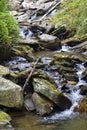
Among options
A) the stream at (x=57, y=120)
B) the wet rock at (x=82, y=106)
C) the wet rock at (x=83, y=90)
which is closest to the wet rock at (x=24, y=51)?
the stream at (x=57, y=120)

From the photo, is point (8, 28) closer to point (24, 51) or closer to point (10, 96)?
point (24, 51)

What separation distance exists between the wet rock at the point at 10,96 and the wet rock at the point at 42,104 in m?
0.50

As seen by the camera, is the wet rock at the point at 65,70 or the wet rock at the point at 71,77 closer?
the wet rock at the point at 71,77

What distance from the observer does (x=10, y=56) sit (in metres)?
16.2

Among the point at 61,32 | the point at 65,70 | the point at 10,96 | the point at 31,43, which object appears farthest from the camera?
the point at 61,32

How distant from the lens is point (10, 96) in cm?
1148

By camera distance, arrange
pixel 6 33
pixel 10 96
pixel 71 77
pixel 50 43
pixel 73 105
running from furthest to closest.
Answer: pixel 50 43
pixel 6 33
pixel 71 77
pixel 73 105
pixel 10 96

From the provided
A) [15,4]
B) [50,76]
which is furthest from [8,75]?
[15,4]

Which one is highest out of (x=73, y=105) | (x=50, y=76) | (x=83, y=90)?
(x=50, y=76)

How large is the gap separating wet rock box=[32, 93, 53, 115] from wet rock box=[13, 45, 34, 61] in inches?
Result: 176

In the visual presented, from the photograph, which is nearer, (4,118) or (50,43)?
(4,118)

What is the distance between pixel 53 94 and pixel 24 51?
18.0 ft

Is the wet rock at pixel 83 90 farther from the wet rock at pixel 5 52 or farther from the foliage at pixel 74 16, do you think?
the foliage at pixel 74 16

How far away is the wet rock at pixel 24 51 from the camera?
1650 centimetres
